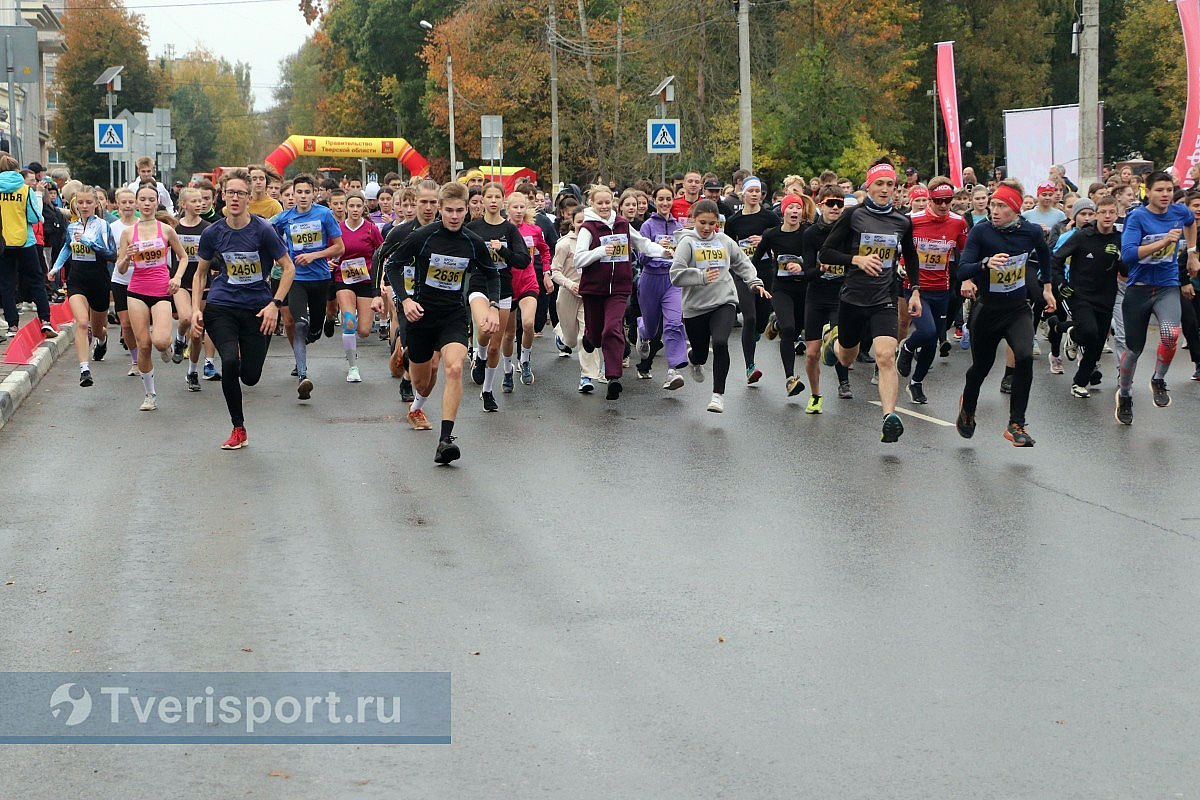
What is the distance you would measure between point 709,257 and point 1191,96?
13097mm

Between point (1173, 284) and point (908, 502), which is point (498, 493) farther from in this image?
point (1173, 284)

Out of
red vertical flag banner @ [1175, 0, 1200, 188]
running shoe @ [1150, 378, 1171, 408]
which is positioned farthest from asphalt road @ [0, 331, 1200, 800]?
red vertical flag banner @ [1175, 0, 1200, 188]

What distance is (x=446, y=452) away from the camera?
35.0 ft

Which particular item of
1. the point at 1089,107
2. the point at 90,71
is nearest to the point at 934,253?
the point at 1089,107

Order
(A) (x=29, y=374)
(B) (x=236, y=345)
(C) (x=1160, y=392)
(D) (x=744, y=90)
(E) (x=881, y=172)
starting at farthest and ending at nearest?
(D) (x=744, y=90) → (A) (x=29, y=374) → (C) (x=1160, y=392) → (E) (x=881, y=172) → (B) (x=236, y=345)

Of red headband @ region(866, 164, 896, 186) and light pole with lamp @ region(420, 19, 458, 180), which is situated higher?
light pole with lamp @ region(420, 19, 458, 180)

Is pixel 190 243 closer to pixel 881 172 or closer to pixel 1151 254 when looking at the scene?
pixel 881 172

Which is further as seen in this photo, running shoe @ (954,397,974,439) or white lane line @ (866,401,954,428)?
white lane line @ (866,401,954,428)

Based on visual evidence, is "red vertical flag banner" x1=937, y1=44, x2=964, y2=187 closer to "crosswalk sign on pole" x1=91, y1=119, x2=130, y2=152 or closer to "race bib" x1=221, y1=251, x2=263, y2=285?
"crosswalk sign on pole" x1=91, y1=119, x2=130, y2=152

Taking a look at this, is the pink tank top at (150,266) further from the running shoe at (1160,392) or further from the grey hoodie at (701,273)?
the running shoe at (1160,392)

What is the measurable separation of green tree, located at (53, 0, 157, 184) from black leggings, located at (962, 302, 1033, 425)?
7418cm

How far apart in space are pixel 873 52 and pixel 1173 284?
4763 cm

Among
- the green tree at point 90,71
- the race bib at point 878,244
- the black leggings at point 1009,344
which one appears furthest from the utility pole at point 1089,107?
the green tree at point 90,71

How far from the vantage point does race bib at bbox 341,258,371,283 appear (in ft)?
50.6
